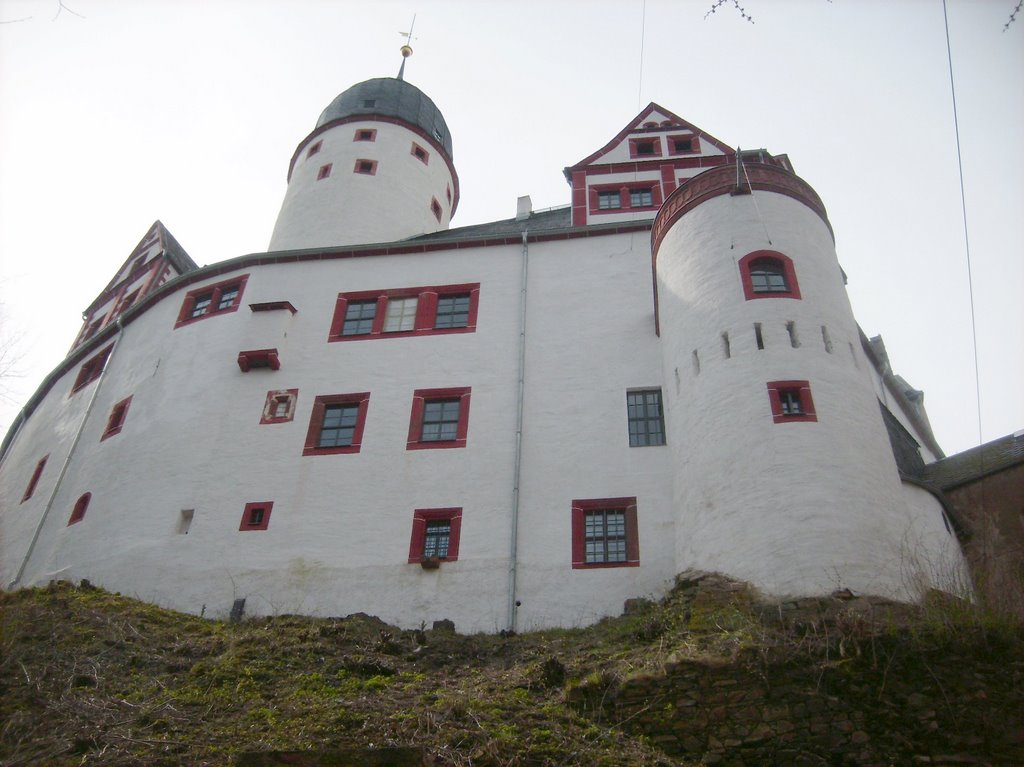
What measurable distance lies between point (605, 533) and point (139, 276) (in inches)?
921

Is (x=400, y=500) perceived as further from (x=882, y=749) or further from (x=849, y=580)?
(x=882, y=749)

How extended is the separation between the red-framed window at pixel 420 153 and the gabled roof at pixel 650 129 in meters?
7.38

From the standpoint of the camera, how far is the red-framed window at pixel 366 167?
31.8 metres

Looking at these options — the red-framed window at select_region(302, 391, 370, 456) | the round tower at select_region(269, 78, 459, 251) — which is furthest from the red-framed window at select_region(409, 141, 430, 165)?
the red-framed window at select_region(302, 391, 370, 456)

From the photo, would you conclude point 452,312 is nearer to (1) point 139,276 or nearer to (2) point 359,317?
(2) point 359,317

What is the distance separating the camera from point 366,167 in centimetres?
3200

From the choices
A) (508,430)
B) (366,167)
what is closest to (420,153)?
(366,167)

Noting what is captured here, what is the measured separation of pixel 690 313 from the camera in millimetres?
18562

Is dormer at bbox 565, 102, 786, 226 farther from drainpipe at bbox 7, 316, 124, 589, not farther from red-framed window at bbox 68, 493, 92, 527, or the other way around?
red-framed window at bbox 68, 493, 92, 527

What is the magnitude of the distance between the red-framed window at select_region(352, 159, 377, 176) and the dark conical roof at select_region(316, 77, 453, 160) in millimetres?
2657

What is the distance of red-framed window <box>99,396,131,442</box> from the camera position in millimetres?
23375

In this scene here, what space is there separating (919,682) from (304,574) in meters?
11.5

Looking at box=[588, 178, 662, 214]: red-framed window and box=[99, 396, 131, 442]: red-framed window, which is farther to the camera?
box=[588, 178, 662, 214]: red-framed window

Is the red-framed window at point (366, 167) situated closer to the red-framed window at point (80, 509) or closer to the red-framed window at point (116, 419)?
the red-framed window at point (116, 419)
